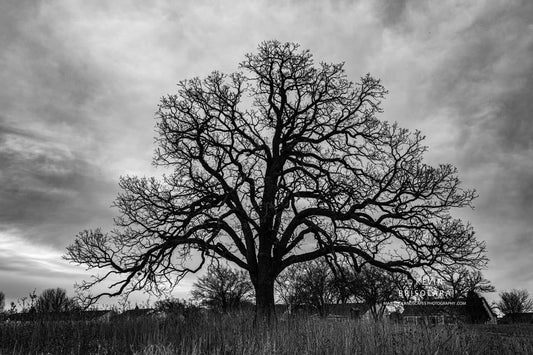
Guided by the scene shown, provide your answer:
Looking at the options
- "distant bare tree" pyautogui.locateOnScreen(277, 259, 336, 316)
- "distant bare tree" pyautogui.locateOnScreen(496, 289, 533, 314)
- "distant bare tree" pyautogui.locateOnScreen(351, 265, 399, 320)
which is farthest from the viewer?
"distant bare tree" pyautogui.locateOnScreen(496, 289, 533, 314)

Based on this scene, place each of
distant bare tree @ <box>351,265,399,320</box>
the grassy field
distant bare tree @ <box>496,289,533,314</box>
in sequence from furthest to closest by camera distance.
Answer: distant bare tree @ <box>496,289,533,314</box> → distant bare tree @ <box>351,265,399,320</box> → the grassy field

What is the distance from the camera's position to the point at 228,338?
843 centimetres

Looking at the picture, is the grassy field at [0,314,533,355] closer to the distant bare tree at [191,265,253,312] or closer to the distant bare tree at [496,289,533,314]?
the distant bare tree at [191,265,253,312]

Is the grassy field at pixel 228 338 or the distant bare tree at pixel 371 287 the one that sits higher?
the distant bare tree at pixel 371 287

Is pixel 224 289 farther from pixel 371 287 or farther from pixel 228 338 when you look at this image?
pixel 228 338

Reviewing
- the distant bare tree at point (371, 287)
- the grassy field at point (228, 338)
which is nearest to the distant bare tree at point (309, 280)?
the distant bare tree at point (371, 287)

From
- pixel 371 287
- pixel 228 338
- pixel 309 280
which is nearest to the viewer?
pixel 228 338

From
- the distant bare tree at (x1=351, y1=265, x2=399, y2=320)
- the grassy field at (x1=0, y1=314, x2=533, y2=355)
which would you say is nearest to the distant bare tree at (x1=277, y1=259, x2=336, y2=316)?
the distant bare tree at (x1=351, y1=265, x2=399, y2=320)

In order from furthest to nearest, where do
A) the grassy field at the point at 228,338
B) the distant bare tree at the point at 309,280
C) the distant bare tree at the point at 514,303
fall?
the distant bare tree at the point at 514,303
the distant bare tree at the point at 309,280
the grassy field at the point at 228,338

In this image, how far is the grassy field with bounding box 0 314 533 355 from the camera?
7.88m

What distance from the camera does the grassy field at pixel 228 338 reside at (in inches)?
310

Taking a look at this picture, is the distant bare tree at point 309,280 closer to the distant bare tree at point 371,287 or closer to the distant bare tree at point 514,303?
the distant bare tree at point 371,287

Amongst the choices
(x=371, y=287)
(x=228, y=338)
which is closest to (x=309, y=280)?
(x=371, y=287)

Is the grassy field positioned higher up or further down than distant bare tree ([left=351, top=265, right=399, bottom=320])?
further down
